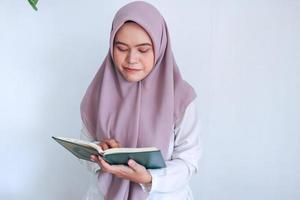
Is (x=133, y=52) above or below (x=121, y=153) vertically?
above

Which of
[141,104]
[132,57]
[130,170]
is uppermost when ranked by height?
[132,57]

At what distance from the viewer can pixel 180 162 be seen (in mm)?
1098

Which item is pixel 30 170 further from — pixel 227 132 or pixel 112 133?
pixel 227 132

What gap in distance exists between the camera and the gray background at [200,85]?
1.47m

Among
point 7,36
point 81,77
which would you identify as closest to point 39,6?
point 7,36

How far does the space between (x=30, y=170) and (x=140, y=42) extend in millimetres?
948

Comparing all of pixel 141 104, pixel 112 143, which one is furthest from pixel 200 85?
pixel 112 143

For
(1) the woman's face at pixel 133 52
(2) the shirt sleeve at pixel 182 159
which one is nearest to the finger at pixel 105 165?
(2) the shirt sleeve at pixel 182 159

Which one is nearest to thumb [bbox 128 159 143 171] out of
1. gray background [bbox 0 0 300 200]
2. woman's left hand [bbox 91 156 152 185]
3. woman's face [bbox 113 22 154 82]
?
woman's left hand [bbox 91 156 152 185]

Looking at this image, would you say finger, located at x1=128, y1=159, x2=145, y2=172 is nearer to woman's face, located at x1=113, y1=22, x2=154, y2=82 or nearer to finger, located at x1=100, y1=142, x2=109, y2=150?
finger, located at x1=100, y1=142, x2=109, y2=150

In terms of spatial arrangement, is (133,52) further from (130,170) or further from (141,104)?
(130,170)

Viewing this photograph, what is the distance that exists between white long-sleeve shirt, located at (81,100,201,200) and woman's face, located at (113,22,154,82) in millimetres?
189

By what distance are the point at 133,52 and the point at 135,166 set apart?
0.32 m

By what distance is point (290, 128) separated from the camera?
4.90ft
